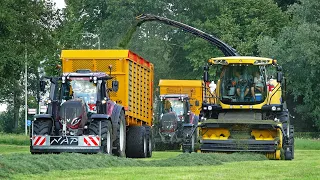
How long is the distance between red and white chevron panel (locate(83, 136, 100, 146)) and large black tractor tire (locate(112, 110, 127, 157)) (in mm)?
1642

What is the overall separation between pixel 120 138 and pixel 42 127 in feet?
10.2

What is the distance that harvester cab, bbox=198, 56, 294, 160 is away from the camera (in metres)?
30.5

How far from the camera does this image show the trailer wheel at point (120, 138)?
30.3 metres

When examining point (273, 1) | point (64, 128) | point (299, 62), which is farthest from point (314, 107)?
point (64, 128)

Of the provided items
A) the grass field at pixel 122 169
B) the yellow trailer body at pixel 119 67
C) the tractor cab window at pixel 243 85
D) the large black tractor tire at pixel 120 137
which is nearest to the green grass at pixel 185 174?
the grass field at pixel 122 169

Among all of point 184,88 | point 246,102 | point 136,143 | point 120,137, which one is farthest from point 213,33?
point 120,137

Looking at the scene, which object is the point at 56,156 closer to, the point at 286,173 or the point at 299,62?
the point at 286,173

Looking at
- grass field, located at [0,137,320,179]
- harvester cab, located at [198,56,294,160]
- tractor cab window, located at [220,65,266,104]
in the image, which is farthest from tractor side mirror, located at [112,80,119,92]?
grass field, located at [0,137,320,179]

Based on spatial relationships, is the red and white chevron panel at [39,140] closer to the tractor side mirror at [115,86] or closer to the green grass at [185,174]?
the tractor side mirror at [115,86]

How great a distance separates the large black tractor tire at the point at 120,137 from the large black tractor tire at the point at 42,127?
2.11 meters

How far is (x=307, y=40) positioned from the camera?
6850 cm

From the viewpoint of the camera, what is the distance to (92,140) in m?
28.4

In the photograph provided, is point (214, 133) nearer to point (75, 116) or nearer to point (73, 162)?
point (75, 116)

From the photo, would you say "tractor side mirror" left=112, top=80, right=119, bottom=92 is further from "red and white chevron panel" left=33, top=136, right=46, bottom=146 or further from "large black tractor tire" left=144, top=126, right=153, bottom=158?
"large black tractor tire" left=144, top=126, right=153, bottom=158
